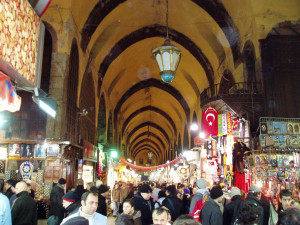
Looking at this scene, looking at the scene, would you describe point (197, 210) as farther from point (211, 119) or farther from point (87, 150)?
point (87, 150)

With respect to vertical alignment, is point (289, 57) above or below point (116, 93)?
below

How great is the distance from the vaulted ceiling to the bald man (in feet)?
23.9

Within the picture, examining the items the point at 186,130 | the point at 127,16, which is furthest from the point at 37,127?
the point at 186,130

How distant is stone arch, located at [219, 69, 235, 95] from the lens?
12.9 meters

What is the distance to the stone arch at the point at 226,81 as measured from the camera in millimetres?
12865

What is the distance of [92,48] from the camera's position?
14.0 meters

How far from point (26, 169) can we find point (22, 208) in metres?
4.62

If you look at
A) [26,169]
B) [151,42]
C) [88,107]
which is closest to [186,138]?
[151,42]

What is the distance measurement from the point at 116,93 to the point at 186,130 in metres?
6.35

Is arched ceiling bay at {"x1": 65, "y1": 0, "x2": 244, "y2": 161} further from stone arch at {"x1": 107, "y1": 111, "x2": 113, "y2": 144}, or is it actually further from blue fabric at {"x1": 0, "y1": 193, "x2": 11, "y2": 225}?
blue fabric at {"x1": 0, "y1": 193, "x2": 11, "y2": 225}

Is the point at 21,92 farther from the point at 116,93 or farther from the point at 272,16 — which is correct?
the point at 116,93

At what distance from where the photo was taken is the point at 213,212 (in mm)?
4051

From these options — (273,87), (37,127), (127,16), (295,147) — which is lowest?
(295,147)

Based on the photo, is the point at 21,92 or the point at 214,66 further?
the point at 214,66
